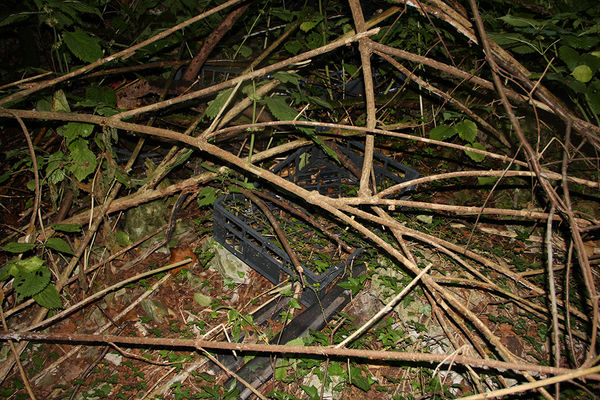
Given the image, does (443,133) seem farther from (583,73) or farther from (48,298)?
(48,298)

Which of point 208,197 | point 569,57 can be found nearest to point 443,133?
point 569,57

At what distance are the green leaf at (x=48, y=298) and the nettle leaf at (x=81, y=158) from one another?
759 millimetres

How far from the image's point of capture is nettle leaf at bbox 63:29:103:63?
8.26 ft

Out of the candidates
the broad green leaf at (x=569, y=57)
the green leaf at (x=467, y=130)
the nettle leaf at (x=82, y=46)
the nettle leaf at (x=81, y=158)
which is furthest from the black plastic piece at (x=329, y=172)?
the nettle leaf at (x=82, y=46)

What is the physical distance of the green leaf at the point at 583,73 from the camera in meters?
2.09

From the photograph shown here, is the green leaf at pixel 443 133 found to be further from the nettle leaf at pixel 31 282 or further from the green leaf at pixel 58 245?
the nettle leaf at pixel 31 282

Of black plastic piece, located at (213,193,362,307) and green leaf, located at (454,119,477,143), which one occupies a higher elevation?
green leaf, located at (454,119,477,143)

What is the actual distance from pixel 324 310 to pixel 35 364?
1.95m

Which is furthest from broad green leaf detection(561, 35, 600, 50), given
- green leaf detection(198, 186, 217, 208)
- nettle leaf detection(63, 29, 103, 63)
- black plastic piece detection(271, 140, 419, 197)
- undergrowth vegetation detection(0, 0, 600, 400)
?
nettle leaf detection(63, 29, 103, 63)

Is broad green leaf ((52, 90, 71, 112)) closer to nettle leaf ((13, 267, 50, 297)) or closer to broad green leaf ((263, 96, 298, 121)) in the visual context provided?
nettle leaf ((13, 267, 50, 297))

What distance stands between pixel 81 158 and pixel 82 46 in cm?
80

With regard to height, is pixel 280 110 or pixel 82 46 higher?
pixel 82 46

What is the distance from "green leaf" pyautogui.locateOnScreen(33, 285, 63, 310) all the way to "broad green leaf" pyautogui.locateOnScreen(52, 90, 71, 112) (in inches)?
52.8

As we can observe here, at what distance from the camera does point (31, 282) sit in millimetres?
2188
